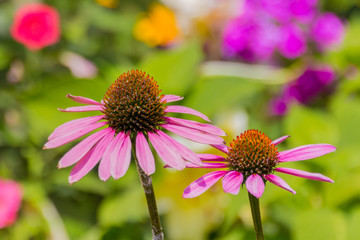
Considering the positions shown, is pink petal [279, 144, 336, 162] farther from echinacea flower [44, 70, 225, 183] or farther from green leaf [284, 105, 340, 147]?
green leaf [284, 105, 340, 147]

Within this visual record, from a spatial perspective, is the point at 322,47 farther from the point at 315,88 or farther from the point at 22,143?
the point at 22,143

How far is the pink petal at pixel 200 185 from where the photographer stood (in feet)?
0.53

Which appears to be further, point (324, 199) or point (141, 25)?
point (141, 25)

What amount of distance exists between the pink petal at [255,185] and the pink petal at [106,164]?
0.16ft

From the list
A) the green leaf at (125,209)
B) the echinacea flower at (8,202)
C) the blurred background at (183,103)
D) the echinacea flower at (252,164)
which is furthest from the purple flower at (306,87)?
the echinacea flower at (252,164)

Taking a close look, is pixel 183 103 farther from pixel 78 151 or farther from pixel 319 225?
pixel 78 151

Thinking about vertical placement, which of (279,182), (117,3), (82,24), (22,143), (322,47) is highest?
(117,3)

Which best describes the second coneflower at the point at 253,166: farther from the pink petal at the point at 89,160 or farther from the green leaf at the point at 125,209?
the green leaf at the point at 125,209

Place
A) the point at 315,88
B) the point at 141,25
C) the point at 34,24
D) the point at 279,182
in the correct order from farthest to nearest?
the point at 141,25, the point at 315,88, the point at 34,24, the point at 279,182

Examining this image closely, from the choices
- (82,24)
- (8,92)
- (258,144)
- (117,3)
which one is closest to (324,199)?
(258,144)

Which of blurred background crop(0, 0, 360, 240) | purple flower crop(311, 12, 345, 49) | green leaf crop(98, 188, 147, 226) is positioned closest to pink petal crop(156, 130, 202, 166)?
blurred background crop(0, 0, 360, 240)

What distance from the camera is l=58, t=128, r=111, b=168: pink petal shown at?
0.53 ft

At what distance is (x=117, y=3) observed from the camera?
1.55m

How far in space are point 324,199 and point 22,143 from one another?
0.55 meters
